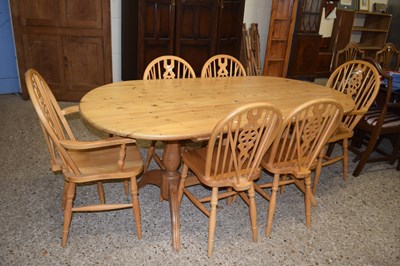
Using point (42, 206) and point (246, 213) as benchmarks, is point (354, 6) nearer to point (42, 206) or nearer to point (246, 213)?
point (246, 213)

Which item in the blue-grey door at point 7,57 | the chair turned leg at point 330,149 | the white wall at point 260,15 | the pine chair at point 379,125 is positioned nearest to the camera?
the pine chair at point 379,125

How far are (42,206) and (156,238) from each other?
81cm

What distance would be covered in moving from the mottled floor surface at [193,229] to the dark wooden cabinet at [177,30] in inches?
68.1

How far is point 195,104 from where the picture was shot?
191cm

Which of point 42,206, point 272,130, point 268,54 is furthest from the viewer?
point 268,54

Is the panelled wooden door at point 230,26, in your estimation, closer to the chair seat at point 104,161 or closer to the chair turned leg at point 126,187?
the chair turned leg at point 126,187

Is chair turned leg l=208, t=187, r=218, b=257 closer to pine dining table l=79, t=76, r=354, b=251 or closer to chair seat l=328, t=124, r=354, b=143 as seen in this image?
pine dining table l=79, t=76, r=354, b=251

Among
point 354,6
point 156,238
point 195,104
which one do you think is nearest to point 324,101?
point 195,104

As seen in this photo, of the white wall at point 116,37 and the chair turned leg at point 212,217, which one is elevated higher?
the white wall at point 116,37

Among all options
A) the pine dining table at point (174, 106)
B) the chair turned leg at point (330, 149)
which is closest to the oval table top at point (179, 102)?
the pine dining table at point (174, 106)

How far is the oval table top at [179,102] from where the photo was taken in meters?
1.53

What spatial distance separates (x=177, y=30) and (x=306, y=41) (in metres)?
2.73

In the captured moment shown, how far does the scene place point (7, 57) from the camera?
3.98 m

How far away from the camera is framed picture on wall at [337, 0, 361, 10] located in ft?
18.9
